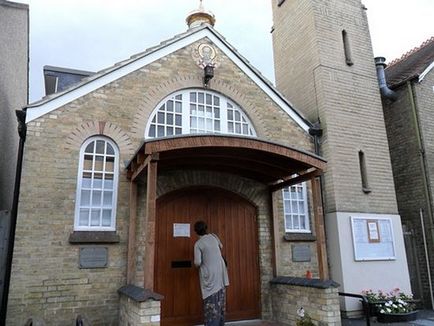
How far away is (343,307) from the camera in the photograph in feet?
27.4

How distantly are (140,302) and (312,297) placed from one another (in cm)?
330

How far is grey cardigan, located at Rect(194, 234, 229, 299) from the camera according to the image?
6223mm

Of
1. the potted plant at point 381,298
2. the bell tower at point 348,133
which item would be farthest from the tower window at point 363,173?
the potted plant at point 381,298

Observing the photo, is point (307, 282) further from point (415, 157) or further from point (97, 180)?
point (415, 157)

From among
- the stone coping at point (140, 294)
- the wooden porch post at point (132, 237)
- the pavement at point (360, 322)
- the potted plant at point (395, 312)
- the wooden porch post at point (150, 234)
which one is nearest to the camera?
the stone coping at point (140, 294)

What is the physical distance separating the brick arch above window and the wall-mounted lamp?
2.35 meters

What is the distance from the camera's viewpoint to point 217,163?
768 centimetres

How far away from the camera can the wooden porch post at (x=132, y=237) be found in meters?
6.88

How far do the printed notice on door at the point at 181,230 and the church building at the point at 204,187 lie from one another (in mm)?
44

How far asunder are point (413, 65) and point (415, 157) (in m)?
3.51

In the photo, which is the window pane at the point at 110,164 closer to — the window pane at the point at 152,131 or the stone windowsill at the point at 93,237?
the window pane at the point at 152,131

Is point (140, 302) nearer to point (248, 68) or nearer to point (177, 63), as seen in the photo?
point (177, 63)

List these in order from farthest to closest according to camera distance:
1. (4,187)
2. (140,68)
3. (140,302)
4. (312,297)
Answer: (4,187) < (140,68) < (312,297) < (140,302)

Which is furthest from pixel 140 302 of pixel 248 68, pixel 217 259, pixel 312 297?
pixel 248 68
